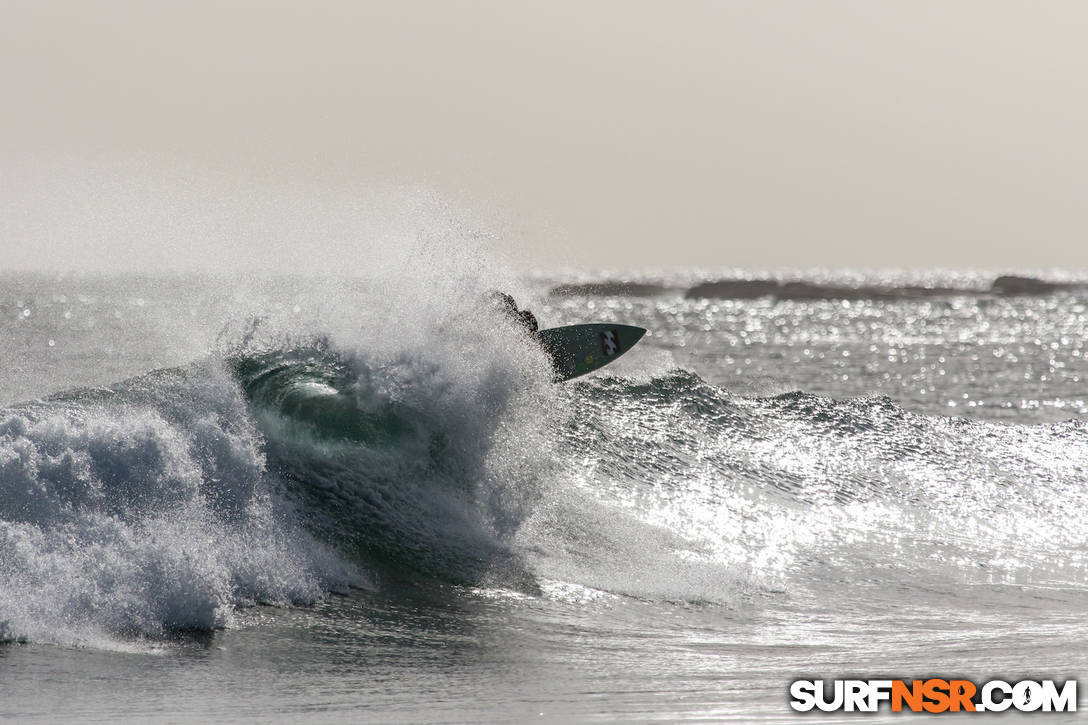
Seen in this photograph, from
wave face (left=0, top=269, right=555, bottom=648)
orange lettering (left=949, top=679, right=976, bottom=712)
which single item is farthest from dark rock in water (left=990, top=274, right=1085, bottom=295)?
orange lettering (left=949, top=679, right=976, bottom=712)

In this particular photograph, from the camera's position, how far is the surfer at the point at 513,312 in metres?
12.9

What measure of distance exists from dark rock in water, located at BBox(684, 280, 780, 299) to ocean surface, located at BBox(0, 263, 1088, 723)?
108 metres

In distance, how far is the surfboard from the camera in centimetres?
1434

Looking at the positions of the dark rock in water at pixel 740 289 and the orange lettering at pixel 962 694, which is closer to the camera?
the orange lettering at pixel 962 694

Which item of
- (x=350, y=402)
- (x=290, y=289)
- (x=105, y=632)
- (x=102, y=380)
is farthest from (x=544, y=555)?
(x=102, y=380)

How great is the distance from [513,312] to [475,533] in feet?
11.7

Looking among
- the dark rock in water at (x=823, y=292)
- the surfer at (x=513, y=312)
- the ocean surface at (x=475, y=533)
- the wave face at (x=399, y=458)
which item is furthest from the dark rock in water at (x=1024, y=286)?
the wave face at (x=399, y=458)

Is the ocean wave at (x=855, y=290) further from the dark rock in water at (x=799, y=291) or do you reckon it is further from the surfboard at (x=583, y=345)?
the surfboard at (x=583, y=345)

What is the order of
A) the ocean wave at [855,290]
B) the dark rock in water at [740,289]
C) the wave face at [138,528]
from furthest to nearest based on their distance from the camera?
the dark rock in water at [740,289], the ocean wave at [855,290], the wave face at [138,528]

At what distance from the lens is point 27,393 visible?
16.1 meters

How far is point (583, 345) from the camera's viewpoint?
1467 cm

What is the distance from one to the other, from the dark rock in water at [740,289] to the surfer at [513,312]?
11329 centimetres

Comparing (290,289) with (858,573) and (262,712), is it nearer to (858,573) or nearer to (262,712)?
(858,573)

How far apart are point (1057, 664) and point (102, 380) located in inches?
702
